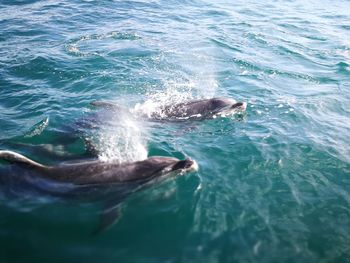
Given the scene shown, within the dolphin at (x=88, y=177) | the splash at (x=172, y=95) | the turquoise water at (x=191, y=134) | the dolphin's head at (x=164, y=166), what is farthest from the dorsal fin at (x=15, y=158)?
the splash at (x=172, y=95)

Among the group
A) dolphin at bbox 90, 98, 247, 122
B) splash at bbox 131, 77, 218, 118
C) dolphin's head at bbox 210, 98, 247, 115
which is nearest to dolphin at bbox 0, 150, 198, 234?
dolphin at bbox 90, 98, 247, 122

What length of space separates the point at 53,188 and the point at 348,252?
618 cm

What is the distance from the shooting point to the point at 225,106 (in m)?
12.6

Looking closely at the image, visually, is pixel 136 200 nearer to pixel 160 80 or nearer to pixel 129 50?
pixel 160 80

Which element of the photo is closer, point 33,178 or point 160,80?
point 33,178

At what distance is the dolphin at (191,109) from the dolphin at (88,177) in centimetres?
399

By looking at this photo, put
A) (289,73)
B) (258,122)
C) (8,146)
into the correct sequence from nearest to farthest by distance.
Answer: (8,146) → (258,122) → (289,73)

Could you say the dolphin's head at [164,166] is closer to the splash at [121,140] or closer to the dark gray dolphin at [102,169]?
the dark gray dolphin at [102,169]

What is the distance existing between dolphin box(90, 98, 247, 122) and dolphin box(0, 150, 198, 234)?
399 cm

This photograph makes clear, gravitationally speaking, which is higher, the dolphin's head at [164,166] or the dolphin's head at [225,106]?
the dolphin's head at [225,106]

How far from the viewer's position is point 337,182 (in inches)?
374

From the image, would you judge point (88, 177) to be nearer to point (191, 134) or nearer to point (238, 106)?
point (191, 134)

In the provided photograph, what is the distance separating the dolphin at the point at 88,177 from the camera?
7957 mm

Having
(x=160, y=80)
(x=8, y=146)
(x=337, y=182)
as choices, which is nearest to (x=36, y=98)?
(x=8, y=146)
